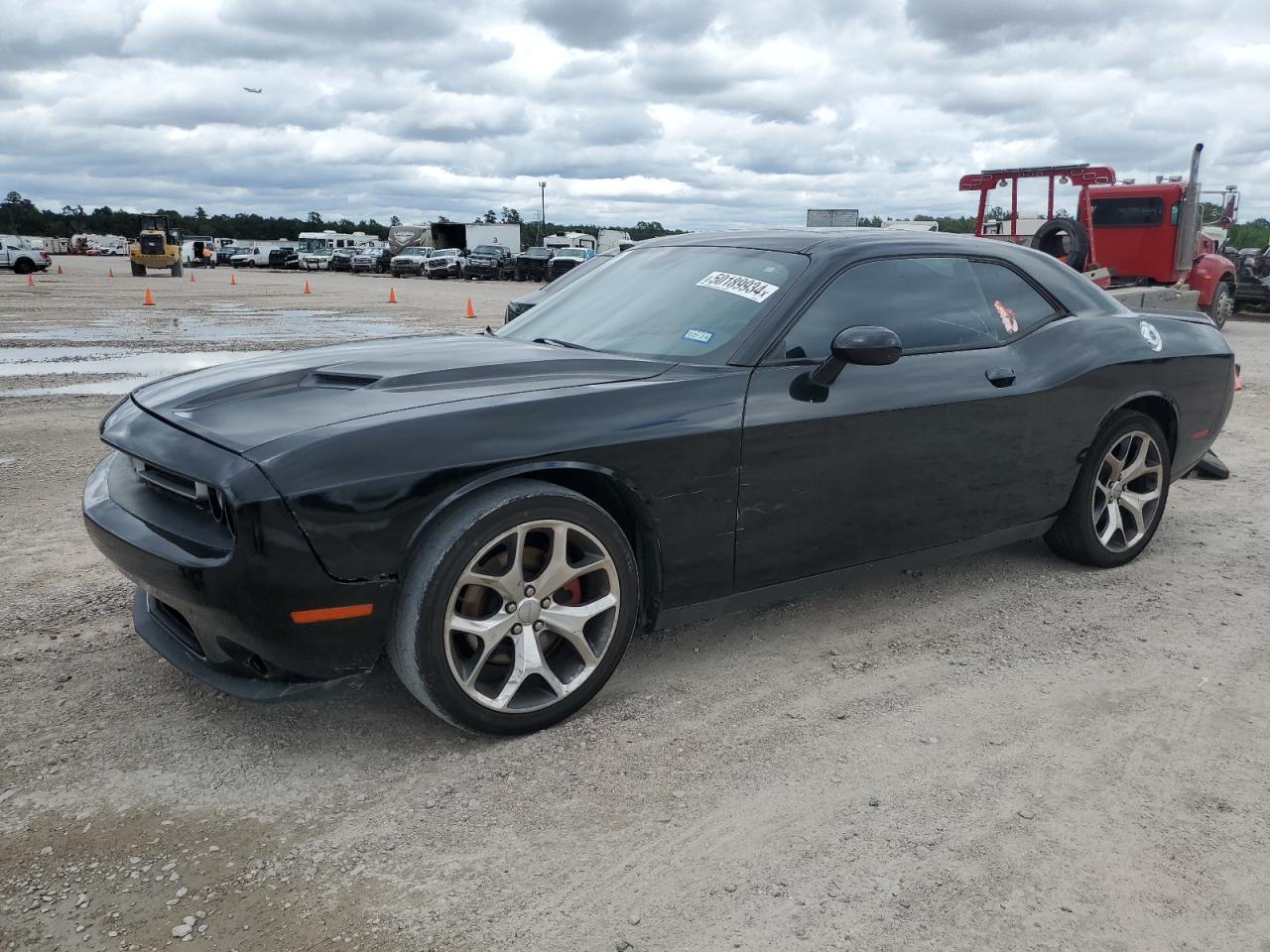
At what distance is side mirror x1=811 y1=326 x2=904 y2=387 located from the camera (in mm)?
3266

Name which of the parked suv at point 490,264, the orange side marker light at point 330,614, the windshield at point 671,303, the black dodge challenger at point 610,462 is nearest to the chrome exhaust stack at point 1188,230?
the black dodge challenger at point 610,462

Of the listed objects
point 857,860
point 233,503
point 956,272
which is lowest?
point 857,860

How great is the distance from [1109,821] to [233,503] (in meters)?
2.37

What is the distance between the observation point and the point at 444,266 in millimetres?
46281

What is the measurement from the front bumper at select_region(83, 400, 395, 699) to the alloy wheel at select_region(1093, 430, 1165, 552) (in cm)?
329

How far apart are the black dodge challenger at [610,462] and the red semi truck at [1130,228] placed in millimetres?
10924

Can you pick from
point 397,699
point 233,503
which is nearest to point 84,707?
point 397,699

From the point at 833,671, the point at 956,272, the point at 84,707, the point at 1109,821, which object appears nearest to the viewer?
the point at 1109,821

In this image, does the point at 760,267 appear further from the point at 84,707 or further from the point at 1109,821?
the point at 84,707

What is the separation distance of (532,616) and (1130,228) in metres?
15.3

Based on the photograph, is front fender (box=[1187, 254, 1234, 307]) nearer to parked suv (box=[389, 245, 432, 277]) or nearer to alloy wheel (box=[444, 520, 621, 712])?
alloy wheel (box=[444, 520, 621, 712])

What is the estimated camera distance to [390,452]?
2.65m

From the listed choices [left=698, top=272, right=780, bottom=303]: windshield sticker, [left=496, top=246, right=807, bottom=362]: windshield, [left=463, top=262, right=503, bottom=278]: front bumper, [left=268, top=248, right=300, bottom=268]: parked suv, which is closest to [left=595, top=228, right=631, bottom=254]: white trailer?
[left=463, top=262, right=503, bottom=278]: front bumper

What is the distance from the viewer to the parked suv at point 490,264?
4262 cm
